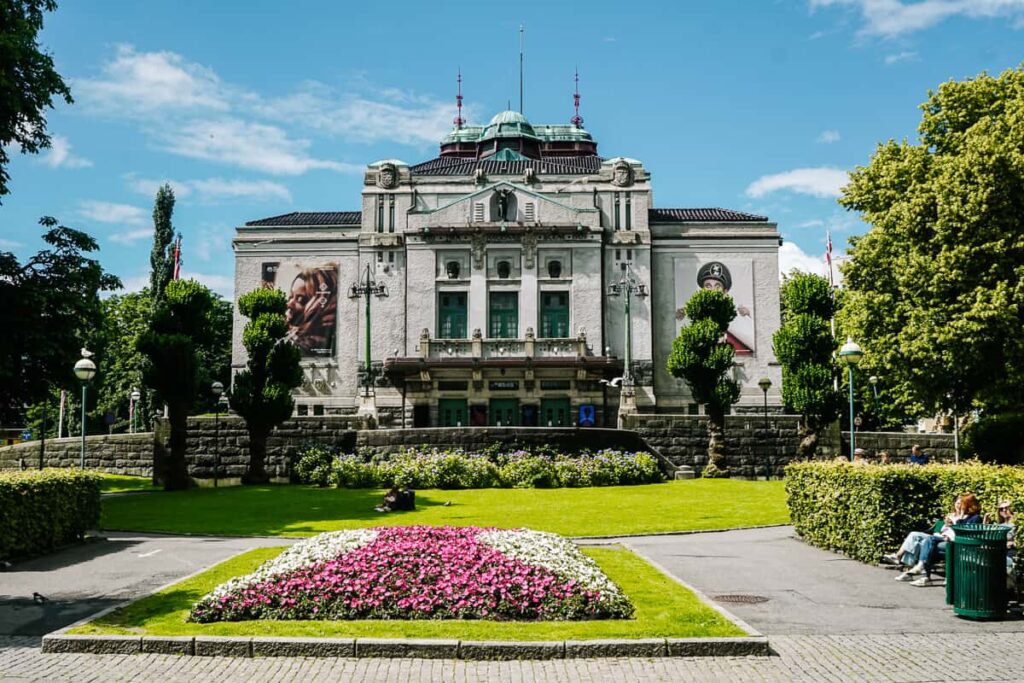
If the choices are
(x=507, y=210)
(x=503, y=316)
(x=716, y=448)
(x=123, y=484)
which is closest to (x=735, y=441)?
(x=716, y=448)

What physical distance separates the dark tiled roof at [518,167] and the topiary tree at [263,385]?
24.7 metres

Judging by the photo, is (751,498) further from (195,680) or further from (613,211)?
(613,211)

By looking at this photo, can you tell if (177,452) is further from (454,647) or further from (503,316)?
(454,647)

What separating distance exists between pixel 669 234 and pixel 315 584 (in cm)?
4878

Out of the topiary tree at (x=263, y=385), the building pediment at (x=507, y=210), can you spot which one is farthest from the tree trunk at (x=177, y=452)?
the building pediment at (x=507, y=210)

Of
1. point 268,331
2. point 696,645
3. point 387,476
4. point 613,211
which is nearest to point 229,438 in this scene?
point 268,331

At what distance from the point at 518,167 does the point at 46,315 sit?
3747 cm

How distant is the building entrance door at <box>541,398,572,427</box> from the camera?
51.6 m

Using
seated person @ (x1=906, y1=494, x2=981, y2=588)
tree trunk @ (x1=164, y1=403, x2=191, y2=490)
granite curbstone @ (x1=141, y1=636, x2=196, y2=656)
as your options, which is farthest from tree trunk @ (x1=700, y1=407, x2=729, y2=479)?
granite curbstone @ (x1=141, y1=636, x2=196, y2=656)

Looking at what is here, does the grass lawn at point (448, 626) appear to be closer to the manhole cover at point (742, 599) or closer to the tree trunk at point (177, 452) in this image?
the manhole cover at point (742, 599)

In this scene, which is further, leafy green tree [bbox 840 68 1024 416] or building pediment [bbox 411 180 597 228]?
building pediment [bbox 411 180 597 228]

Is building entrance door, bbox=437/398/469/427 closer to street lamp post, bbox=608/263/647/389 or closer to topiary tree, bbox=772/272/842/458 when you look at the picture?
street lamp post, bbox=608/263/647/389

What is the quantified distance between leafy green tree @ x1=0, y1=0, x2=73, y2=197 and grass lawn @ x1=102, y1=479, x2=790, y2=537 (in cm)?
1150

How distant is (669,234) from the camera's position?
5816cm
